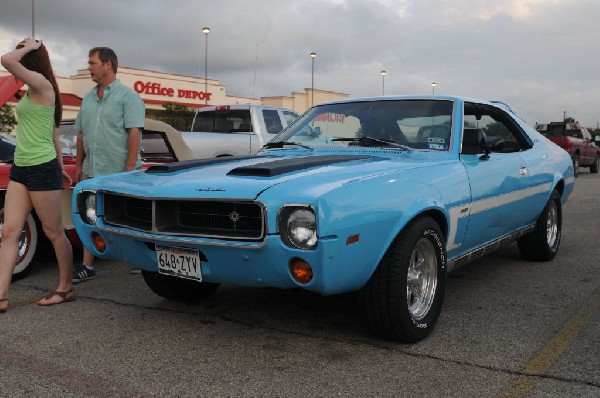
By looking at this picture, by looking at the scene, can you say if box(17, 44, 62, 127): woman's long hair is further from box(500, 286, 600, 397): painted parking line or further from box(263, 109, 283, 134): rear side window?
box(263, 109, 283, 134): rear side window

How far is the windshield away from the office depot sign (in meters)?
38.0

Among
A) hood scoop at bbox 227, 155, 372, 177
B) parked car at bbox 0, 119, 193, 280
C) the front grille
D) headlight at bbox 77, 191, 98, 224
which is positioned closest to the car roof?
parked car at bbox 0, 119, 193, 280

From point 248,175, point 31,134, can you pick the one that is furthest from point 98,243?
point 248,175

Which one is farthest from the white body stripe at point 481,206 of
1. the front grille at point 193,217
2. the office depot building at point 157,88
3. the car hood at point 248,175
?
the office depot building at point 157,88

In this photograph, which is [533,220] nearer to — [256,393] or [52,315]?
[256,393]

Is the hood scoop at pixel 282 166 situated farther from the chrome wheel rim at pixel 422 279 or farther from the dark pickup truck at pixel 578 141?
the dark pickup truck at pixel 578 141

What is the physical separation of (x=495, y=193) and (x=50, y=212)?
10.0ft

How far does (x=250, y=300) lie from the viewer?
4.26m

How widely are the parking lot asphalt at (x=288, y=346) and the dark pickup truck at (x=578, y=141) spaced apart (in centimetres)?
1735

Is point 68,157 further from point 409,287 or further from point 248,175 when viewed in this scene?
point 409,287

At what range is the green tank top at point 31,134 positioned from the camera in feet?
12.9

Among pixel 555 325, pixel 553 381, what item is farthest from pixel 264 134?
pixel 553 381

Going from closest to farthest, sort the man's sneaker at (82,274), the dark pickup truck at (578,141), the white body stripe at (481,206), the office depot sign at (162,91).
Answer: the white body stripe at (481,206) → the man's sneaker at (82,274) → the dark pickup truck at (578,141) → the office depot sign at (162,91)

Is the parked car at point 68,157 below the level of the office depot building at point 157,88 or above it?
below
